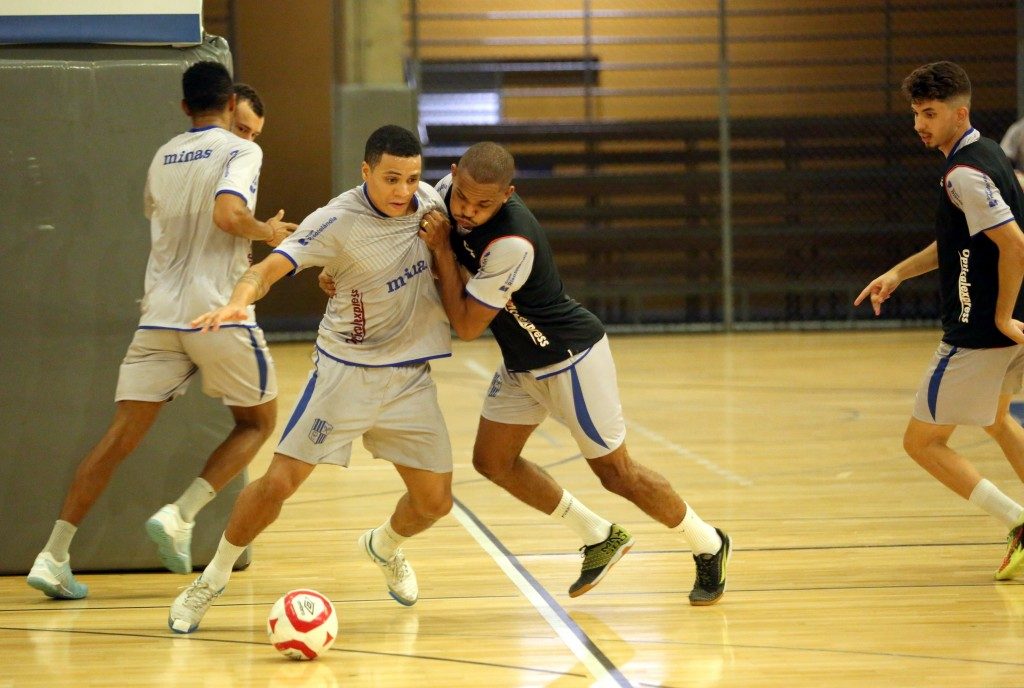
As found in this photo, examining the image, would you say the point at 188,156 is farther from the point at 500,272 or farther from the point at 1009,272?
the point at 1009,272

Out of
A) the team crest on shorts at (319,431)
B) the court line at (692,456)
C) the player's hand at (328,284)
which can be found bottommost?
the court line at (692,456)

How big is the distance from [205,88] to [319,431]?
4.52ft

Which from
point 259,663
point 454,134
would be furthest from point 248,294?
point 454,134

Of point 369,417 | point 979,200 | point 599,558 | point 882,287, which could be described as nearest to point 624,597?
point 599,558

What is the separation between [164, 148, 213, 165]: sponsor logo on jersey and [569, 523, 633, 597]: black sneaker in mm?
1901

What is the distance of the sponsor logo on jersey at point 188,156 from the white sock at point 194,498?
1.13 meters

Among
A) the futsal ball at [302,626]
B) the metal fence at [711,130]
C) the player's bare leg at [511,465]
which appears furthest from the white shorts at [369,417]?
the metal fence at [711,130]

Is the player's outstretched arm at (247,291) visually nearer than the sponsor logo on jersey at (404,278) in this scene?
Yes

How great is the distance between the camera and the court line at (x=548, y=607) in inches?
138

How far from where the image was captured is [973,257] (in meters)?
4.24

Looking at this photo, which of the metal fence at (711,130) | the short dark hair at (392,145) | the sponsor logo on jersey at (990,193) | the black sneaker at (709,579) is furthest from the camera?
the metal fence at (711,130)

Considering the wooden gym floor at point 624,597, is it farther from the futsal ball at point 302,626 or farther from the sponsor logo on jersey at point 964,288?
the sponsor logo on jersey at point 964,288

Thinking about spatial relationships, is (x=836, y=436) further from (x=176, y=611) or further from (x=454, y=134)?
(x=454, y=134)

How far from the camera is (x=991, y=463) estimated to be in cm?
667
